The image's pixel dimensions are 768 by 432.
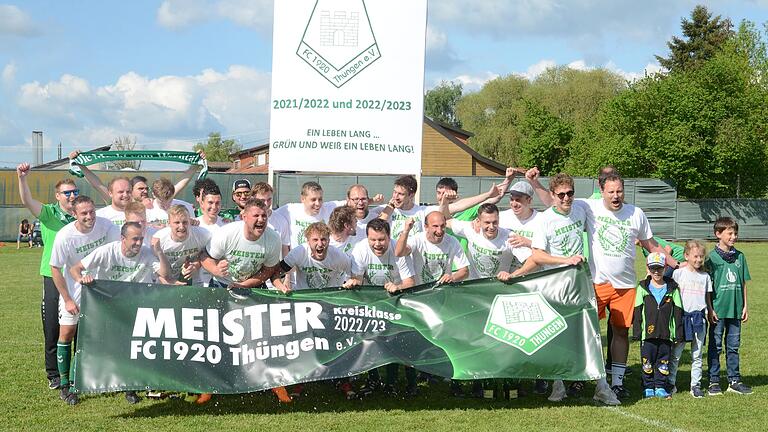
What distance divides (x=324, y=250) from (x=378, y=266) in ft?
1.88

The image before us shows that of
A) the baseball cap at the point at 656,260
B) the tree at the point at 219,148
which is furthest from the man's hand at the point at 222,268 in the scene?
the tree at the point at 219,148

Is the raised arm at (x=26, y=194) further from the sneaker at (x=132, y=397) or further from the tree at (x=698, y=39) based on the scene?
the tree at (x=698, y=39)

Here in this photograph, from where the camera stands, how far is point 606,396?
709 centimetres

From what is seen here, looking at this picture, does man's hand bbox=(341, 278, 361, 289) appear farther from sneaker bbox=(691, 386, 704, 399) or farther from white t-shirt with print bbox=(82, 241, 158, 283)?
sneaker bbox=(691, 386, 704, 399)

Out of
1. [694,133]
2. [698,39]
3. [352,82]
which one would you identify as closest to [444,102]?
[698,39]

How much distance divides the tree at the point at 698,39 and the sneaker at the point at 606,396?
53186 mm

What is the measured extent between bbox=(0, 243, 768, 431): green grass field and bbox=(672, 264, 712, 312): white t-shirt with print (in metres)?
0.84

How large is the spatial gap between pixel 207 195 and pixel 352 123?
2.09 metres

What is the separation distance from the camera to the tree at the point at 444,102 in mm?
84438

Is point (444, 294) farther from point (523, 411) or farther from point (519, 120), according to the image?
point (519, 120)

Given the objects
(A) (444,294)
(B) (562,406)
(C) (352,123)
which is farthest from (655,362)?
(C) (352,123)

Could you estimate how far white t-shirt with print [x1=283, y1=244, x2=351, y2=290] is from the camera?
7.16 m

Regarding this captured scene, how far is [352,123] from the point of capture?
29.8ft

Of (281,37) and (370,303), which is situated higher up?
(281,37)
